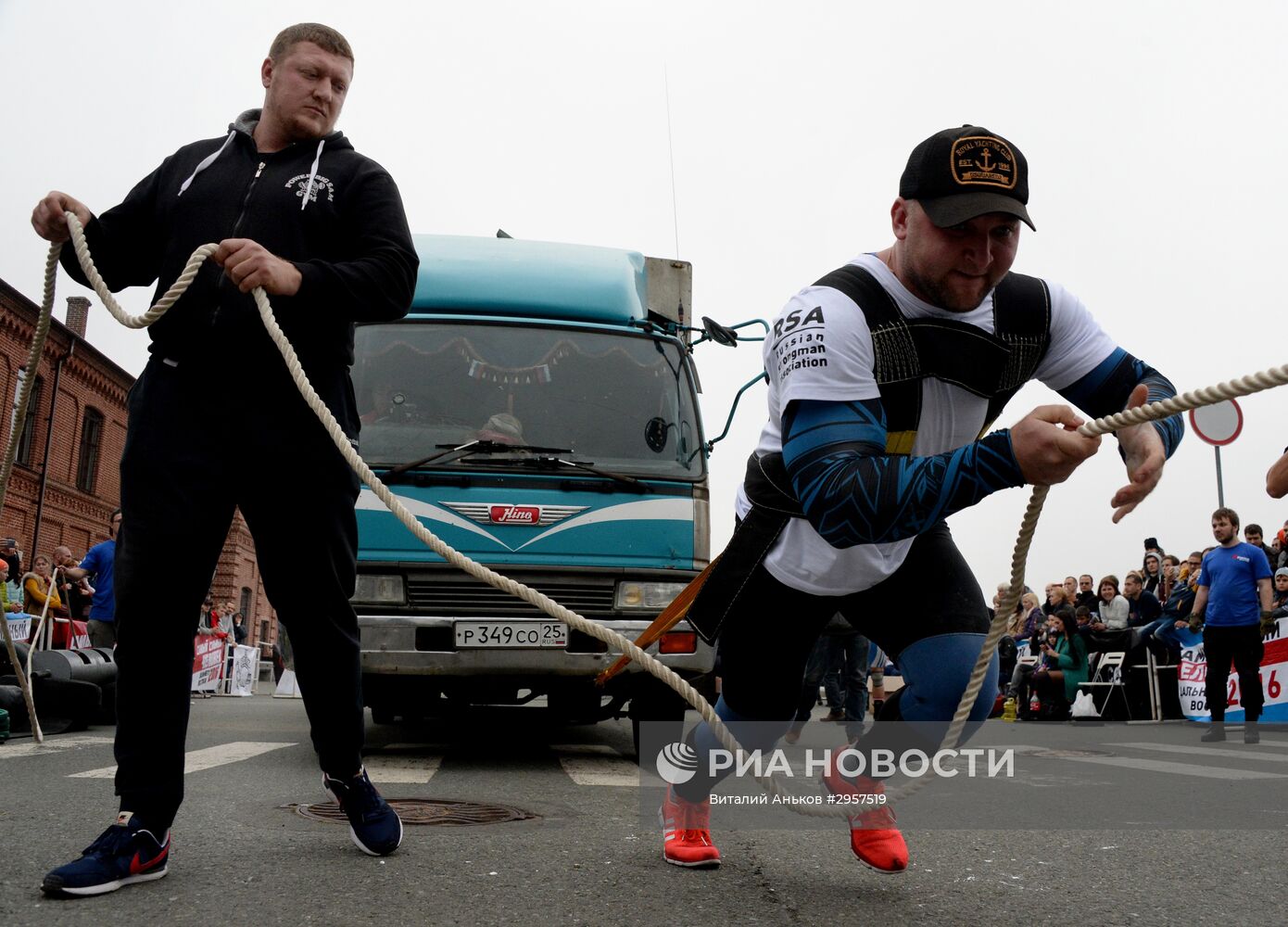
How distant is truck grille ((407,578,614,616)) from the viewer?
21.3ft

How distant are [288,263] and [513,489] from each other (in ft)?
11.6

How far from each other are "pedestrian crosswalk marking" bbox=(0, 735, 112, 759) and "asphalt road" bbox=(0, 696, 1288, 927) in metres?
0.06

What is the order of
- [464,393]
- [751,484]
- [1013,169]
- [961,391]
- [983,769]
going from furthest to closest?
[983,769], [464,393], [751,484], [961,391], [1013,169]

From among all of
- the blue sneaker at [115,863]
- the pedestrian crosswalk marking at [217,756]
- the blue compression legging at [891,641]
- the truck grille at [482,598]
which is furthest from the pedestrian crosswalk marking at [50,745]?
the blue compression legging at [891,641]

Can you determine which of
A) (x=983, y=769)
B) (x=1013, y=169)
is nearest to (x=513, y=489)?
(x=983, y=769)

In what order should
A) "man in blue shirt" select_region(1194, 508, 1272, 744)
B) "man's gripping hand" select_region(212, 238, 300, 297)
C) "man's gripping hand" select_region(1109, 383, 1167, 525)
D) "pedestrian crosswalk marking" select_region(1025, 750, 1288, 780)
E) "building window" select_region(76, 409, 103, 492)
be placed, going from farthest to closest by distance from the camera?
1. "building window" select_region(76, 409, 103, 492)
2. "man in blue shirt" select_region(1194, 508, 1272, 744)
3. "pedestrian crosswalk marking" select_region(1025, 750, 1288, 780)
4. "man's gripping hand" select_region(212, 238, 300, 297)
5. "man's gripping hand" select_region(1109, 383, 1167, 525)

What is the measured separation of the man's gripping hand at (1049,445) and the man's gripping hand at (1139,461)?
0.58ft

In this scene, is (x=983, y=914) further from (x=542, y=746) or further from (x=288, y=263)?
(x=542, y=746)

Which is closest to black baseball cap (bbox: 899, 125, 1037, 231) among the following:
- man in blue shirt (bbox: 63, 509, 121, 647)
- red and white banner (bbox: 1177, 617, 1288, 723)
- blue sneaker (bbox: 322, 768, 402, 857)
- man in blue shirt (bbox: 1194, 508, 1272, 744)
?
blue sneaker (bbox: 322, 768, 402, 857)

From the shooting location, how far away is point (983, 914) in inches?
117

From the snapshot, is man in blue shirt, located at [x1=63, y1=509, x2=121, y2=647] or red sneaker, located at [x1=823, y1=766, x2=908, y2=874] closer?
red sneaker, located at [x1=823, y1=766, x2=908, y2=874]

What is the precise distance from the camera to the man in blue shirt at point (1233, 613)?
34.3 feet

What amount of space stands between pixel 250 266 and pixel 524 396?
4.05 m

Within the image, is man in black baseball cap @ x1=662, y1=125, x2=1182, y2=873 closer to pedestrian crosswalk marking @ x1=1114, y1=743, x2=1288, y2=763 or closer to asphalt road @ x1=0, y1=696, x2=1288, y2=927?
asphalt road @ x1=0, y1=696, x2=1288, y2=927
